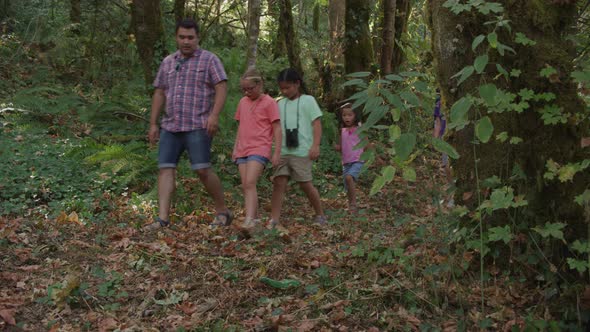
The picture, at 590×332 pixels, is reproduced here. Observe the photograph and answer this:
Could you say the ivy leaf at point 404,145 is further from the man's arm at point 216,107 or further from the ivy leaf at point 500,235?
the man's arm at point 216,107

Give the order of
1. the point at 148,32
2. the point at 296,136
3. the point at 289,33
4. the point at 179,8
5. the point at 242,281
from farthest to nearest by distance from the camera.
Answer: the point at 179,8 < the point at 289,33 < the point at 148,32 < the point at 296,136 < the point at 242,281

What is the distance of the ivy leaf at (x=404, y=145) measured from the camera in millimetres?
3052

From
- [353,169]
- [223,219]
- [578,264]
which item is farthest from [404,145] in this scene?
[353,169]

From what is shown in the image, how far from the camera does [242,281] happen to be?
453cm

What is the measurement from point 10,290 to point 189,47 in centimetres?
306

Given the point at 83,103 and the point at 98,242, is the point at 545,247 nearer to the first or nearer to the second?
the point at 98,242

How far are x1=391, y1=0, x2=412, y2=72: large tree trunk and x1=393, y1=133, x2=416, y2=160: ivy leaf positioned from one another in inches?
477

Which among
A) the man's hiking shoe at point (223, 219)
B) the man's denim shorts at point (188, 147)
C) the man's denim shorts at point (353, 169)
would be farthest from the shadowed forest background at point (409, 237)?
the man's denim shorts at point (353, 169)

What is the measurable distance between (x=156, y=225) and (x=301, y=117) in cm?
200

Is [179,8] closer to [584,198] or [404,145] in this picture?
[404,145]

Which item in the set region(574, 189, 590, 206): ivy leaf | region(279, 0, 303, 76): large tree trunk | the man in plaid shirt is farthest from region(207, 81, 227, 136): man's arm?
region(279, 0, 303, 76): large tree trunk

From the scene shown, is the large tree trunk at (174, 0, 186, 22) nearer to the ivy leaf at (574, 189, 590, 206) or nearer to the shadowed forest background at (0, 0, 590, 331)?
the shadowed forest background at (0, 0, 590, 331)

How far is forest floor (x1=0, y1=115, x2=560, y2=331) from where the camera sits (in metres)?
3.79

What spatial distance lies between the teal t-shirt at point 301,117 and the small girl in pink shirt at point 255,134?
1.00 feet
